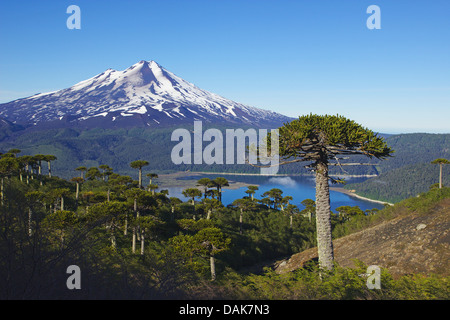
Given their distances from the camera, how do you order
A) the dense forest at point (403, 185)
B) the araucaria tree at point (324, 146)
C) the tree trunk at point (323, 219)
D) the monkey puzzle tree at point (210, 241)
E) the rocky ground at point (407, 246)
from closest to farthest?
the araucaria tree at point (324, 146)
the tree trunk at point (323, 219)
the rocky ground at point (407, 246)
the monkey puzzle tree at point (210, 241)
the dense forest at point (403, 185)

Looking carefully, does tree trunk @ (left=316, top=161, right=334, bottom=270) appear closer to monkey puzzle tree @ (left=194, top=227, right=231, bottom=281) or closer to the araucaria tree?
the araucaria tree

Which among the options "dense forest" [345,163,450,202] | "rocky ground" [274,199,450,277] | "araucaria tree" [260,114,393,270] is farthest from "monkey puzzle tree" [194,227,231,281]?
"dense forest" [345,163,450,202]

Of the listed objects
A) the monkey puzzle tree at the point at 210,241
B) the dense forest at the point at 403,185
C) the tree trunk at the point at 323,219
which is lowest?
the dense forest at the point at 403,185

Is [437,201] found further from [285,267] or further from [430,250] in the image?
[285,267]

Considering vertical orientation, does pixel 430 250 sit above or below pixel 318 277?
below

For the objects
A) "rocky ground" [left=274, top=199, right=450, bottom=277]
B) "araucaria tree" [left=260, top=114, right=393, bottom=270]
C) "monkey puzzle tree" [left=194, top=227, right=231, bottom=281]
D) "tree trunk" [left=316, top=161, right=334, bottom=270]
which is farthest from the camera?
"monkey puzzle tree" [left=194, top=227, right=231, bottom=281]

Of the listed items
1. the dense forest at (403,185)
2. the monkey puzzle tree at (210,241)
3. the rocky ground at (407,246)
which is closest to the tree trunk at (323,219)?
Result: the rocky ground at (407,246)

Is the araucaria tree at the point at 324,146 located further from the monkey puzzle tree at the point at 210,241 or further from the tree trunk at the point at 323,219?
the monkey puzzle tree at the point at 210,241
